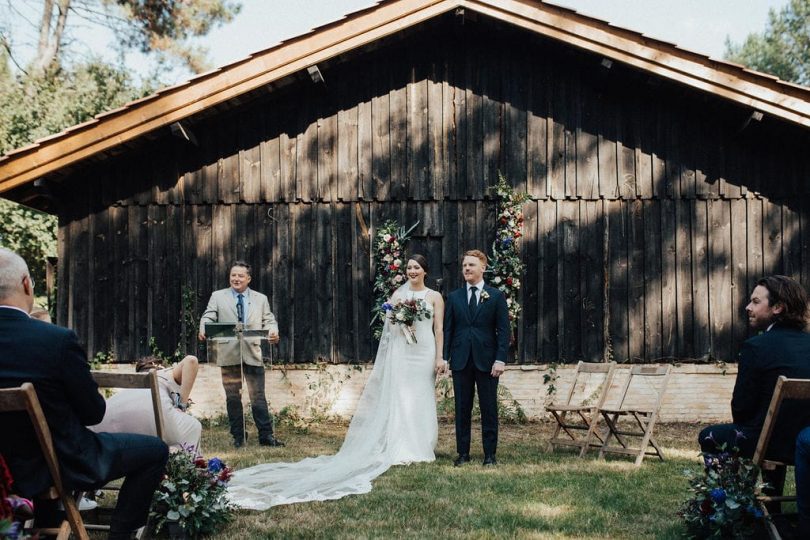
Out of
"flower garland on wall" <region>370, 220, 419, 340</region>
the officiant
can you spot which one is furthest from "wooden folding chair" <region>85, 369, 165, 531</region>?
"flower garland on wall" <region>370, 220, 419, 340</region>

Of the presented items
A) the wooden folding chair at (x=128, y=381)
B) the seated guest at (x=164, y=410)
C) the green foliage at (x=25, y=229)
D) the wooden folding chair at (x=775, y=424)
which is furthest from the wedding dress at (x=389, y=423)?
the green foliage at (x=25, y=229)

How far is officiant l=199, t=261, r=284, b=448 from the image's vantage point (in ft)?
32.4

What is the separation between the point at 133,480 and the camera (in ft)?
15.9

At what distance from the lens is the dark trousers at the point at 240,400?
9.83 m

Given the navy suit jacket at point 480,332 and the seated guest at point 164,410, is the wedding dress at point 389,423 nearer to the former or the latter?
the navy suit jacket at point 480,332

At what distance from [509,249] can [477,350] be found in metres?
3.54

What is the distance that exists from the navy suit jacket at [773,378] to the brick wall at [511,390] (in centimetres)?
659

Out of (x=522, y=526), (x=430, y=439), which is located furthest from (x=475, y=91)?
(x=522, y=526)

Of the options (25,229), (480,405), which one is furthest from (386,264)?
(25,229)

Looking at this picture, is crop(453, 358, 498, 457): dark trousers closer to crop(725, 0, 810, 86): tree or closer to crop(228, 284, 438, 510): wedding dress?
crop(228, 284, 438, 510): wedding dress

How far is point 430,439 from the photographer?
909cm

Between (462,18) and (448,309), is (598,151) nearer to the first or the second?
(462,18)

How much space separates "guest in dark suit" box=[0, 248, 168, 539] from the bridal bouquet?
5263 mm

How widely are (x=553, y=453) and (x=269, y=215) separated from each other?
5.46 metres
